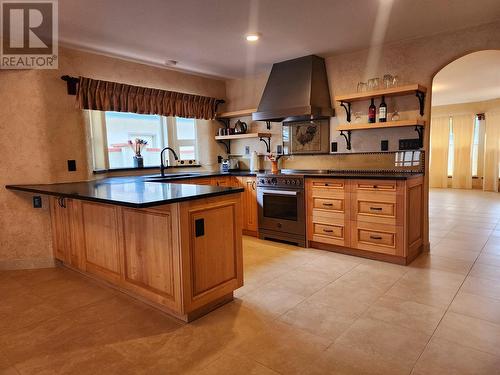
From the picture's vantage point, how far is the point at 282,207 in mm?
4137

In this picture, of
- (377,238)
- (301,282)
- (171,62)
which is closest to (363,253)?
(377,238)

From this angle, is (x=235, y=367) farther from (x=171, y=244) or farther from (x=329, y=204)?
(x=329, y=204)

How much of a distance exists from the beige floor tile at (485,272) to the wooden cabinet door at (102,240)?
3136 millimetres

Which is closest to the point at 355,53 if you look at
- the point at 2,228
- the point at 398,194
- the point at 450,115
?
the point at 398,194

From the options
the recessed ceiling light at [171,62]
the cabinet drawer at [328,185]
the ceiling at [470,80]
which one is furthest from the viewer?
the ceiling at [470,80]

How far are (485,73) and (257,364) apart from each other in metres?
6.24

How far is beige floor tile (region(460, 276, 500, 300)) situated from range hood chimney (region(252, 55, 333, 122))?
2317 millimetres

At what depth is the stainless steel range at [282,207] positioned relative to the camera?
3.93 meters

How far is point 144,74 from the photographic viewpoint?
4.30 meters

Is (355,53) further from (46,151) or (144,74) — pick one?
(46,151)

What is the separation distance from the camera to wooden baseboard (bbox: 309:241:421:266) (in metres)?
3.30

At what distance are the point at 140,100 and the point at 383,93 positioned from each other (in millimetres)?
2908

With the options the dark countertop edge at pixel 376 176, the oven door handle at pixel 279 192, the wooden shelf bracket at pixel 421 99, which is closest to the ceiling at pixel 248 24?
the wooden shelf bracket at pixel 421 99

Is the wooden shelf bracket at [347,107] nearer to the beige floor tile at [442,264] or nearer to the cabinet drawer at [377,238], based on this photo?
the cabinet drawer at [377,238]
